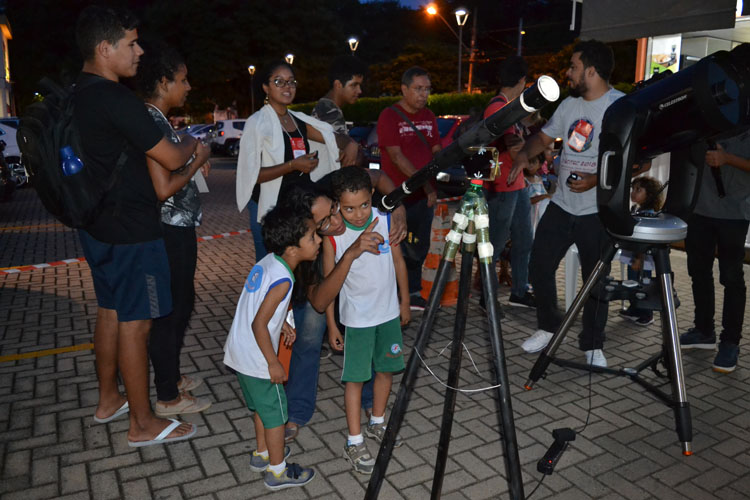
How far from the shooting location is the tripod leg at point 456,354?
2.28 meters

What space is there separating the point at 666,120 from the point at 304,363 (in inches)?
97.0

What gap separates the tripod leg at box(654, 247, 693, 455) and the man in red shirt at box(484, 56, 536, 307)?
1.67 metres

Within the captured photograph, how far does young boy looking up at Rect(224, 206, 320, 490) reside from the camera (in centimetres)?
285

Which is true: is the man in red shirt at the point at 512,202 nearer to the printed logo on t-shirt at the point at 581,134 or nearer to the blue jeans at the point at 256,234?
the printed logo on t-shirt at the point at 581,134

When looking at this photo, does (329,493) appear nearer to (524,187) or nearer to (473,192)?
(473,192)

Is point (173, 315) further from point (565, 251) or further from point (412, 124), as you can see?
point (565, 251)

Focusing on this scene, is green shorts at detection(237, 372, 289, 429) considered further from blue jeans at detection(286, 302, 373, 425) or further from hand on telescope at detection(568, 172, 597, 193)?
hand on telescope at detection(568, 172, 597, 193)

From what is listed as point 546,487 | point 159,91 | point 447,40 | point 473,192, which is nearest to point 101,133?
point 159,91

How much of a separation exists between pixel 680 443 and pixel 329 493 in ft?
6.81

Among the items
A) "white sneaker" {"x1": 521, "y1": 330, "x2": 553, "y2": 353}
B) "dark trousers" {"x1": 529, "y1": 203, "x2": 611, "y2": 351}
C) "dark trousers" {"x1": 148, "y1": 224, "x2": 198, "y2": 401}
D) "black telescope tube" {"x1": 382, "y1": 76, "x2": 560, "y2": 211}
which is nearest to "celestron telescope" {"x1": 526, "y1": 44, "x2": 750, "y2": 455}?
"dark trousers" {"x1": 529, "y1": 203, "x2": 611, "y2": 351}

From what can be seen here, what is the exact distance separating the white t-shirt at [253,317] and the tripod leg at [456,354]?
91cm

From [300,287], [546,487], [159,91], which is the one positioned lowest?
[546,487]

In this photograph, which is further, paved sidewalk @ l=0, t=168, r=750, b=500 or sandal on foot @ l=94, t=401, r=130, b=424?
sandal on foot @ l=94, t=401, r=130, b=424

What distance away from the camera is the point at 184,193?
3.66m
